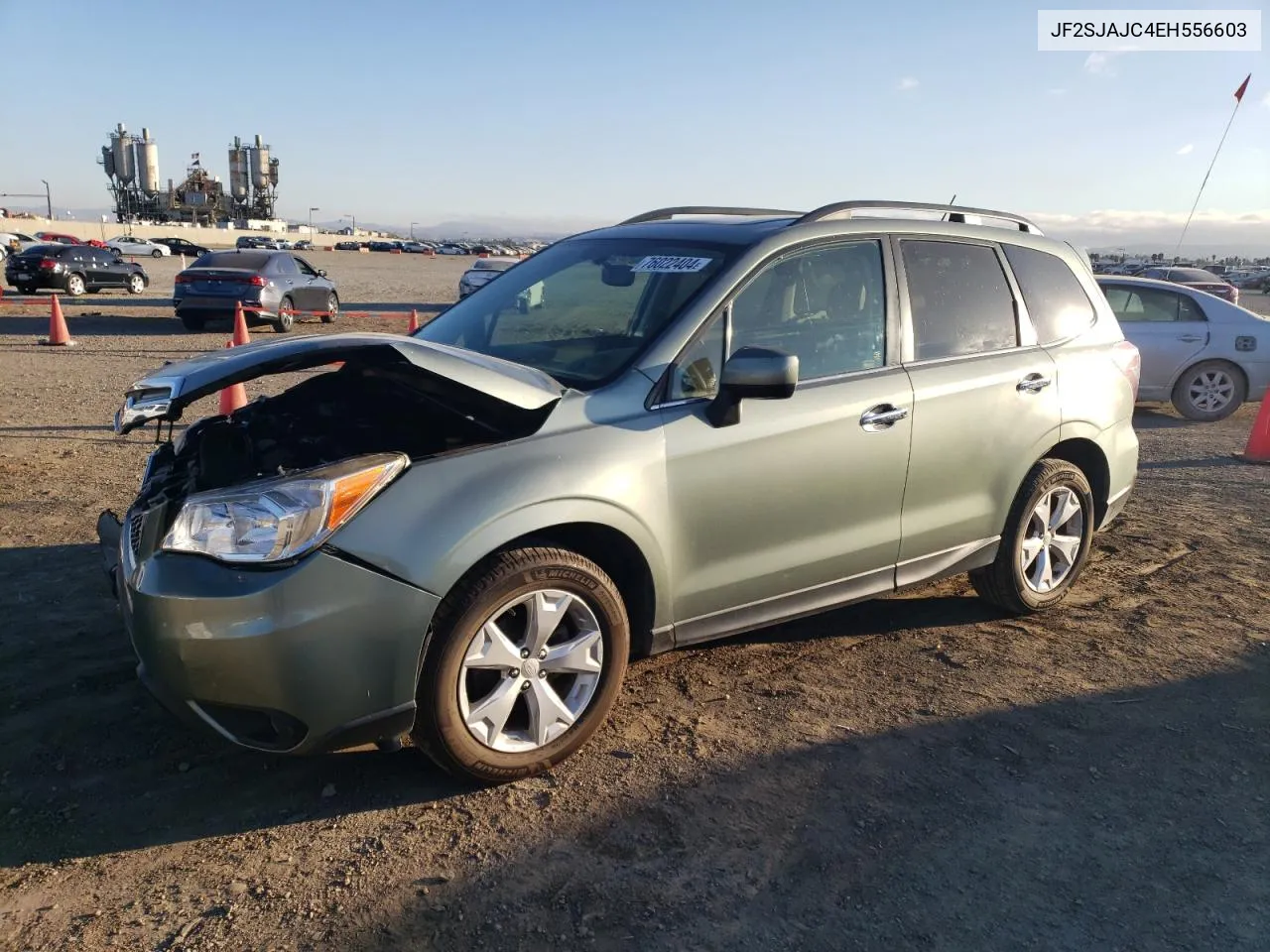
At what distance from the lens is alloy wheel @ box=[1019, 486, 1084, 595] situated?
189 inches

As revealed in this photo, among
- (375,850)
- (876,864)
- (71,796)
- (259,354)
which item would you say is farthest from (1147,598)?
(71,796)

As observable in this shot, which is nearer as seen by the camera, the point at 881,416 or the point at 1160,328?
the point at 881,416

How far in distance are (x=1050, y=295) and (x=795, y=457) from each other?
2.04 m

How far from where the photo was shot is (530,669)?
3236mm

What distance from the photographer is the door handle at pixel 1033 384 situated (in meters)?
4.56

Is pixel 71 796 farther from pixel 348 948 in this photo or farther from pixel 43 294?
pixel 43 294

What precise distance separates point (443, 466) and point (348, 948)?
135 cm

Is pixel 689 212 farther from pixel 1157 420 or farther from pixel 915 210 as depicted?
pixel 1157 420

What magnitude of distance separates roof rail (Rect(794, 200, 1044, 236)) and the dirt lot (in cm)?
190

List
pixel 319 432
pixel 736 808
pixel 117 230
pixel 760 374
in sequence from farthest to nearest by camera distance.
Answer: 1. pixel 117 230
2. pixel 319 432
3. pixel 760 374
4. pixel 736 808

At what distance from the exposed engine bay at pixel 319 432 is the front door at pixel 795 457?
2.26 feet

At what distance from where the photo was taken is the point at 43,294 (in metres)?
25.5

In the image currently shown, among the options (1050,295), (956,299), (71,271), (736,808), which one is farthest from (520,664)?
(71,271)

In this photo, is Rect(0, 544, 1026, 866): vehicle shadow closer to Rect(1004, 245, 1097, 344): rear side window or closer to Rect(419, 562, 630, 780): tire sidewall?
Rect(419, 562, 630, 780): tire sidewall
